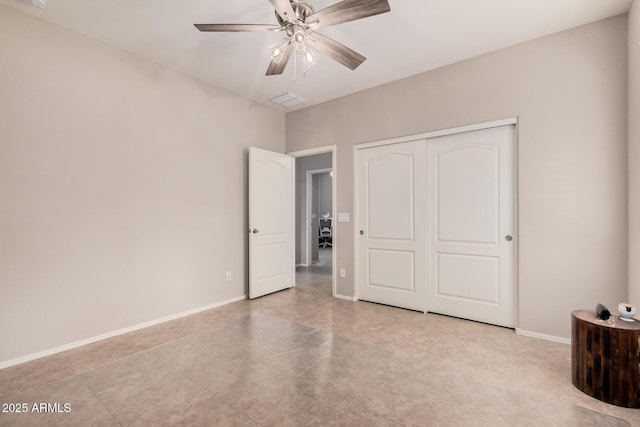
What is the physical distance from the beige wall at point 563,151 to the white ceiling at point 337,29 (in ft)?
0.72

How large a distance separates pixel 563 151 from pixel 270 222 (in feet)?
11.4

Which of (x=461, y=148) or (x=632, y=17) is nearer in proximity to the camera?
(x=632, y=17)

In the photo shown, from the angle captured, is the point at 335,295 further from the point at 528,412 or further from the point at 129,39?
the point at 129,39

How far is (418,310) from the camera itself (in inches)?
140

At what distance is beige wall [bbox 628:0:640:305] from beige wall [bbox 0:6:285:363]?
13.2 feet

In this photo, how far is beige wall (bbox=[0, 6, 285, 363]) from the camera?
2383mm

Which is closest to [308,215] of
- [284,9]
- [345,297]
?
[345,297]

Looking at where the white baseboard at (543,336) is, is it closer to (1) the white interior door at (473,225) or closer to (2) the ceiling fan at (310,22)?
(1) the white interior door at (473,225)

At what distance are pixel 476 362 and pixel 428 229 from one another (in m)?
1.52

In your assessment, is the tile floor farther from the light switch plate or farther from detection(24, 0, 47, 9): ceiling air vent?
detection(24, 0, 47, 9): ceiling air vent

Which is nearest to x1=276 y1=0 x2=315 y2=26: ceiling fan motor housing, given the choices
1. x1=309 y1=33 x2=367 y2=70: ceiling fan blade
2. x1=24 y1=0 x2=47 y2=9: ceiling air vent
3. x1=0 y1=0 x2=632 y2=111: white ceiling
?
x1=309 y1=33 x2=367 y2=70: ceiling fan blade

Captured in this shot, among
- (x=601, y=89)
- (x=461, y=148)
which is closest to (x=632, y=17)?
(x=601, y=89)

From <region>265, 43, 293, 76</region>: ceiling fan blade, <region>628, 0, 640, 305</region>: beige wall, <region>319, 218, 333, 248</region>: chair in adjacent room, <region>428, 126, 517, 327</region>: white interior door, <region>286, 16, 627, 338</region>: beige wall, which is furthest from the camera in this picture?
<region>319, 218, 333, 248</region>: chair in adjacent room

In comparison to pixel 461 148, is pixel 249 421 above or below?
below
